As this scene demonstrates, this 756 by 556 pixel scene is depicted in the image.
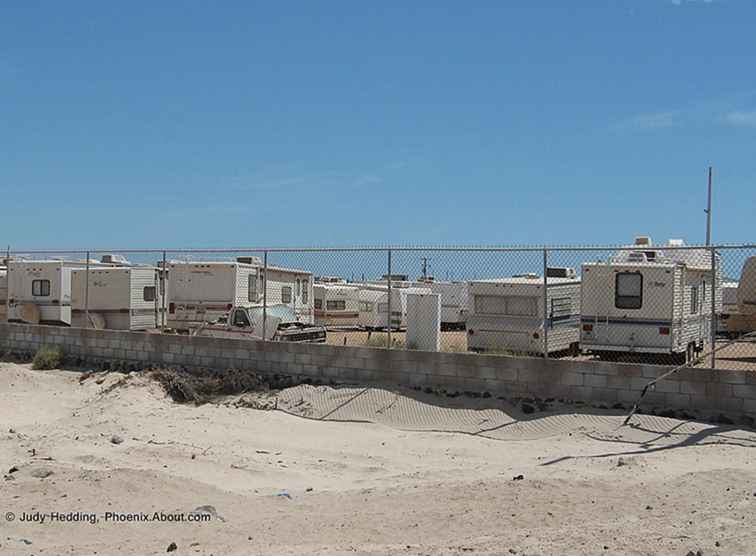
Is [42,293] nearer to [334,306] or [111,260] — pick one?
[111,260]

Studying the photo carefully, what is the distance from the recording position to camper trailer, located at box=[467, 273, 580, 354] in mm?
17344

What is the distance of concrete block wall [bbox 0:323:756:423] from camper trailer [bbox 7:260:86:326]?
20.7ft

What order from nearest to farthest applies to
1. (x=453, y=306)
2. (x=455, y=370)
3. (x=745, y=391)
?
(x=745, y=391), (x=455, y=370), (x=453, y=306)

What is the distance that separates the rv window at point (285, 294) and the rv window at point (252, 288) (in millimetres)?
1060

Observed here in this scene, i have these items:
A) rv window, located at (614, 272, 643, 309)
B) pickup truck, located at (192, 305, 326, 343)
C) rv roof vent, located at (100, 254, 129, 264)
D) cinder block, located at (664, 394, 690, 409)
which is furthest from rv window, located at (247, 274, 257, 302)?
cinder block, located at (664, 394, 690, 409)

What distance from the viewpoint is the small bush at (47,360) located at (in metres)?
19.5

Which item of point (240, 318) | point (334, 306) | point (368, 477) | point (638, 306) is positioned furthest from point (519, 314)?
point (334, 306)

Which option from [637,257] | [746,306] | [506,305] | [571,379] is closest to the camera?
[571,379]

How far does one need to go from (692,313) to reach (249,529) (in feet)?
41.8

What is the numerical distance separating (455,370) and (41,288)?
1591 centimetres

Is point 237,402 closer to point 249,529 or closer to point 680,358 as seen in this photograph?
point 249,529

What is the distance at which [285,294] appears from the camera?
2488 cm

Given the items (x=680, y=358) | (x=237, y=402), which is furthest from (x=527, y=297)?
(x=237, y=402)

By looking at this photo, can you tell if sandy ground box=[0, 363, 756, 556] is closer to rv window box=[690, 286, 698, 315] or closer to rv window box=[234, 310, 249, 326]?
rv window box=[234, 310, 249, 326]
